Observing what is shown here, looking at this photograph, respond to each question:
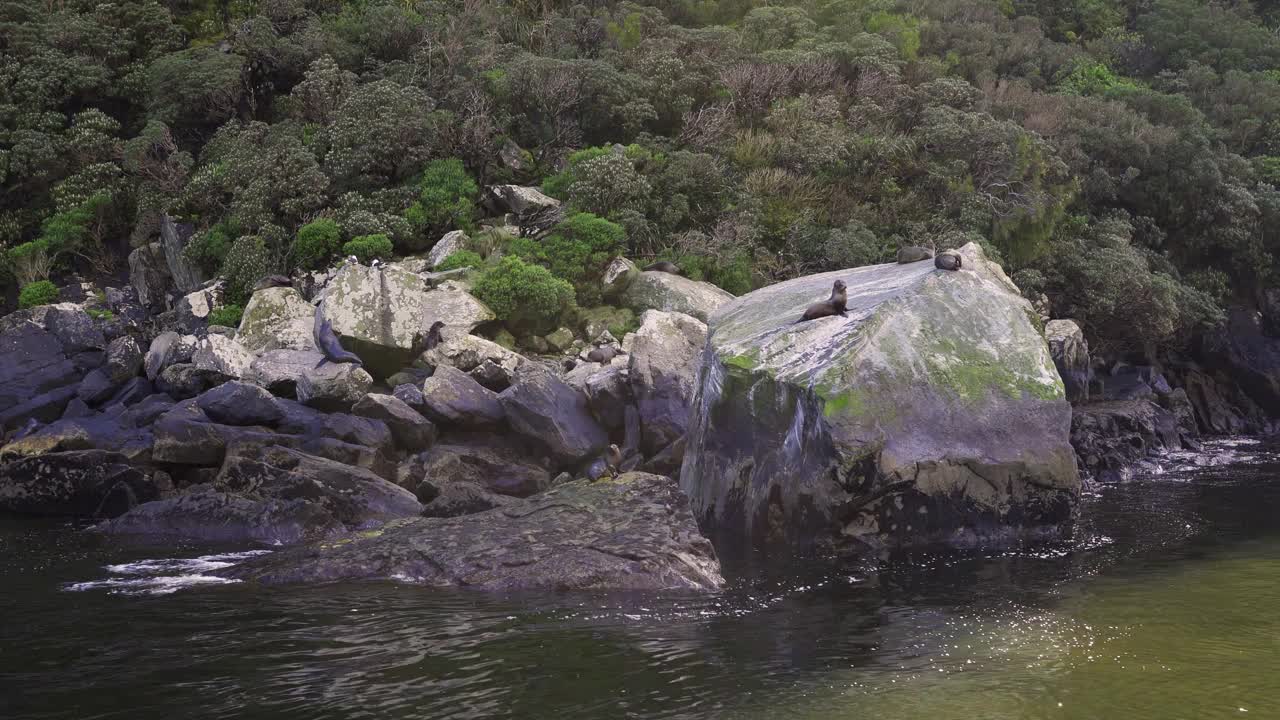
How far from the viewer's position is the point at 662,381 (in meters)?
17.6

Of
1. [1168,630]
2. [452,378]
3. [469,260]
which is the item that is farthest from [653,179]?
[1168,630]

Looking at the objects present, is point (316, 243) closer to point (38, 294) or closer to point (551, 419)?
point (38, 294)

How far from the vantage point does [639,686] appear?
318 inches

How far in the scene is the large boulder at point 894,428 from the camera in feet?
40.4

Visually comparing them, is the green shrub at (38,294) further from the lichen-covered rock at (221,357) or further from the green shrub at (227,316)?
the lichen-covered rock at (221,357)

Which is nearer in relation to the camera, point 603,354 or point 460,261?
point 603,354

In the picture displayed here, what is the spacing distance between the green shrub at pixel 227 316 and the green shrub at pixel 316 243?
6.76 feet

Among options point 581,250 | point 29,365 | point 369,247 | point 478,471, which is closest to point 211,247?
point 369,247

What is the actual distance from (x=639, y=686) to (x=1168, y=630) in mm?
5259

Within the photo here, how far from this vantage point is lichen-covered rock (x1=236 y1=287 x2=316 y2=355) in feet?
70.4

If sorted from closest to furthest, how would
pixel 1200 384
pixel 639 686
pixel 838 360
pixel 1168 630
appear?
pixel 639 686 < pixel 1168 630 < pixel 838 360 < pixel 1200 384

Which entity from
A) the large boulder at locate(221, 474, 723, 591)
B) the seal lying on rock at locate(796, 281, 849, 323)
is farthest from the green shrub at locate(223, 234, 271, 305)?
the seal lying on rock at locate(796, 281, 849, 323)

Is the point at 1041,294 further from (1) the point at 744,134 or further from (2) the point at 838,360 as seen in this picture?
(2) the point at 838,360

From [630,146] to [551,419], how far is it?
11.7m
